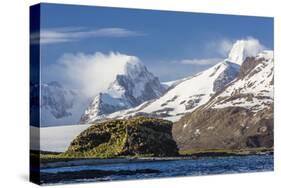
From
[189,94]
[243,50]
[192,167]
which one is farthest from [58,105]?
[243,50]

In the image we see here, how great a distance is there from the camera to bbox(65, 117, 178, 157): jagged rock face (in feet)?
34.9

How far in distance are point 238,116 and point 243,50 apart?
1.01 metres

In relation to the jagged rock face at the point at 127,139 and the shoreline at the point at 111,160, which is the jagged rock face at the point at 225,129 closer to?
the shoreline at the point at 111,160

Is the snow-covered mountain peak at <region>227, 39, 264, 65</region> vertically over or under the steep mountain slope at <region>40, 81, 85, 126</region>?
over

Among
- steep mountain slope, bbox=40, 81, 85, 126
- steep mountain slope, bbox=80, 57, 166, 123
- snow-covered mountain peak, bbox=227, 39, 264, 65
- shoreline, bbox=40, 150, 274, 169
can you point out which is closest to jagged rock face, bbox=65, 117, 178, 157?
shoreline, bbox=40, 150, 274, 169

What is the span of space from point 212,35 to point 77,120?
8.08ft

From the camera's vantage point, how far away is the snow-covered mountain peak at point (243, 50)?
11.8m

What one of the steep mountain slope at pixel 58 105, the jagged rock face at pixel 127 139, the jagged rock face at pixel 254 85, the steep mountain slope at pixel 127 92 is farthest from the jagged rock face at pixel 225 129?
the steep mountain slope at pixel 58 105

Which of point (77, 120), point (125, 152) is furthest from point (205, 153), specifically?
point (77, 120)

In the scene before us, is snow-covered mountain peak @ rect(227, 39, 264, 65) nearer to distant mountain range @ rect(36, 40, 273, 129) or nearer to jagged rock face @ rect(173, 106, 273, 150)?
distant mountain range @ rect(36, 40, 273, 129)

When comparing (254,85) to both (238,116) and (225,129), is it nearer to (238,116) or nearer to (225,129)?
(238,116)

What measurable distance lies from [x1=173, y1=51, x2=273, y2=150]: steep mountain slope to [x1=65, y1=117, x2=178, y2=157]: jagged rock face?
0.85 ft

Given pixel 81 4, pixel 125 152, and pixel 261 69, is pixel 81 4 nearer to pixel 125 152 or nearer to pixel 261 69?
pixel 125 152

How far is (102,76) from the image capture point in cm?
1078
